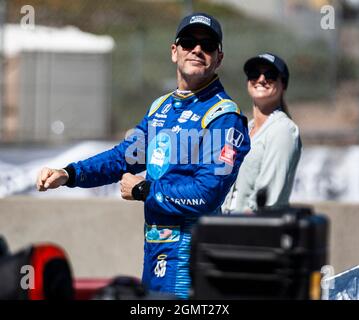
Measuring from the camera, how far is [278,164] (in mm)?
5152

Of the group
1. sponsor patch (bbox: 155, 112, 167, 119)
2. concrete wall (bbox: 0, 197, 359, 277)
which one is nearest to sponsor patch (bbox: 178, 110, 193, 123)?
sponsor patch (bbox: 155, 112, 167, 119)

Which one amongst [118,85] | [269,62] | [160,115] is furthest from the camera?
[118,85]

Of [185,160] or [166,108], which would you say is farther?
[166,108]

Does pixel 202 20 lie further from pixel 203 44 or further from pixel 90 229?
pixel 90 229

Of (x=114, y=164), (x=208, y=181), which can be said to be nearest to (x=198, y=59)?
(x=208, y=181)

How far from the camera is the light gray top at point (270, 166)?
5145mm

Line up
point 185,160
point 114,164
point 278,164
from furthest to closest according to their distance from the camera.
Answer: point 278,164
point 114,164
point 185,160

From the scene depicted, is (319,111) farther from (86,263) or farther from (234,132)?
(234,132)

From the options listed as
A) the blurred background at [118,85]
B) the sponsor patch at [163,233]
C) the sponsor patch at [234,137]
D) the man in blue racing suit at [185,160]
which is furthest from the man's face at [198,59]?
the blurred background at [118,85]

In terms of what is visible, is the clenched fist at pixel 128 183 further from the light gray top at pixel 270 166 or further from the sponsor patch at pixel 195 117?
the light gray top at pixel 270 166

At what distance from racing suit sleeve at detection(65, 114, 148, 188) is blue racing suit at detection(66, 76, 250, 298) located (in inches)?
3.2

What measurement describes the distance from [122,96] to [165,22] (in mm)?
1236

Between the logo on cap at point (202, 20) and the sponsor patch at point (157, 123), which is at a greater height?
the logo on cap at point (202, 20)

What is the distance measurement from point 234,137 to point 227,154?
0.30ft
